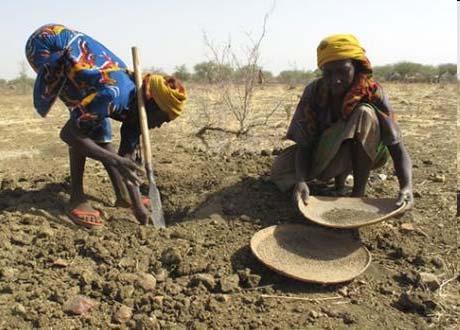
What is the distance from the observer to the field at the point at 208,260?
2451 mm

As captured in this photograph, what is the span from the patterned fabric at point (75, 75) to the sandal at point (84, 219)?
583 millimetres

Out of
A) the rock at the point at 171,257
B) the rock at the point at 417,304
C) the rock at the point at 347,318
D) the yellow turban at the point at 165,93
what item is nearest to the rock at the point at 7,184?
the yellow turban at the point at 165,93

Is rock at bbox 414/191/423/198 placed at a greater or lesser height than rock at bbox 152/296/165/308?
greater

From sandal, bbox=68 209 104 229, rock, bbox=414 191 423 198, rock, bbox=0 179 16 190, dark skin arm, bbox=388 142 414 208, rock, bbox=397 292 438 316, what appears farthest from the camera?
rock, bbox=0 179 16 190

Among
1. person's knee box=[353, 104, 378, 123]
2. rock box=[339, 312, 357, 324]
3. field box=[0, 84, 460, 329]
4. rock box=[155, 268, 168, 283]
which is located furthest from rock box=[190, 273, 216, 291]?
person's knee box=[353, 104, 378, 123]

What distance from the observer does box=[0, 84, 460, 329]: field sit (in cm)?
245

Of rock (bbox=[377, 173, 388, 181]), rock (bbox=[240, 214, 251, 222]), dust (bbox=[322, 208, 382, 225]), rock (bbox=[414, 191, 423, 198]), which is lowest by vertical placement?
rock (bbox=[240, 214, 251, 222])

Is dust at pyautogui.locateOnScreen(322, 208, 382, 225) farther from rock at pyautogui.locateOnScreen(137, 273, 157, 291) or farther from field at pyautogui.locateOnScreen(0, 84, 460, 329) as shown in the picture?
rock at pyautogui.locateOnScreen(137, 273, 157, 291)

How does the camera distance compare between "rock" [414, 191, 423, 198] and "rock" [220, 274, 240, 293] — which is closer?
"rock" [220, 274, 240, 293]

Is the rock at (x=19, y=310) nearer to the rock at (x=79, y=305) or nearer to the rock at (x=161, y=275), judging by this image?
the rock at (x=79, y=305)

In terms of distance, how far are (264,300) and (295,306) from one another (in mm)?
150

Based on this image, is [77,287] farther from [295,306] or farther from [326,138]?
[326,138]

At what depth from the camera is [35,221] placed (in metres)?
3.33

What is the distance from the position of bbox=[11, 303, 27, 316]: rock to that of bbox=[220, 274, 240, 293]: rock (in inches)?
36.1
